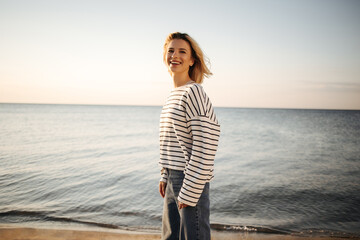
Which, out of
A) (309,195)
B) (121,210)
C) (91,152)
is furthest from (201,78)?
(91,152)

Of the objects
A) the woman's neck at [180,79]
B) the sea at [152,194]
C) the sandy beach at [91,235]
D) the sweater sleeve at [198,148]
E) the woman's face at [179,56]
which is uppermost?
the woman's face at [179,56]

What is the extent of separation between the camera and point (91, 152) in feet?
40.7

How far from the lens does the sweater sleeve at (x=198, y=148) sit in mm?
1564

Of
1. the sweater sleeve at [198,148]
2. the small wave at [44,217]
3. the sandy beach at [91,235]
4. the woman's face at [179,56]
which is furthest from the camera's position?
the small wave at [44,217]

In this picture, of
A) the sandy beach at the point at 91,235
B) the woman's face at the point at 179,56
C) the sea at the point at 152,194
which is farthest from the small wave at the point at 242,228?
the woman's face at the point at 179,56

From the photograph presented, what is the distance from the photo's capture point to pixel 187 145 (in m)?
1.75

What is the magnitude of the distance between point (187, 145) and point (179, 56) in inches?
31.1

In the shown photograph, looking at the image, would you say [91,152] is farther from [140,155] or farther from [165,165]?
[165,165]

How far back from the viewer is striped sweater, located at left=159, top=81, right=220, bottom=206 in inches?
61.9

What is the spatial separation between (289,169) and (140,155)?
7152 millimetres

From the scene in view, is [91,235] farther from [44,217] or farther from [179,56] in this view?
[179,56]

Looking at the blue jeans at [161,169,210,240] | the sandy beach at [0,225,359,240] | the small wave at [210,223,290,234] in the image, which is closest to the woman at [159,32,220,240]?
the blue jeans at [161,169,210,240]

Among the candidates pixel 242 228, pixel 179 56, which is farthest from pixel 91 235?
pixel 179 56

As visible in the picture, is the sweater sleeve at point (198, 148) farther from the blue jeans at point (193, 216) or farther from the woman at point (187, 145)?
the blue jeans at point (193, 216)
